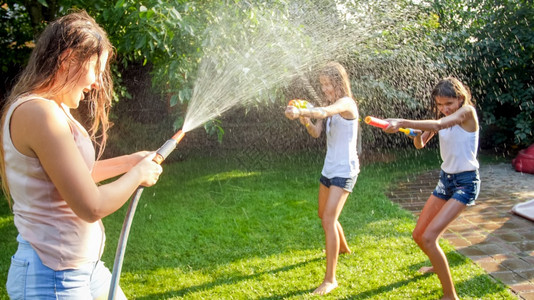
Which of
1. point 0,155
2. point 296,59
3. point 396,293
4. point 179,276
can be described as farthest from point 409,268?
point 0,155

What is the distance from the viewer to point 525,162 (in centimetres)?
724

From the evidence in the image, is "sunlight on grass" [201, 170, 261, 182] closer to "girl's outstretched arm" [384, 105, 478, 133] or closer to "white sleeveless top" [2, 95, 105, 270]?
"girl's outstretched arm" [384, 105, 478, 133]

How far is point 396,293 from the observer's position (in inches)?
129

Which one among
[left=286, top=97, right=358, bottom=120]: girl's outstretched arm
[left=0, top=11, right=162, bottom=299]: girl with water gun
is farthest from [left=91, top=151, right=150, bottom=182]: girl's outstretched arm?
[left=286, top=97, right=358, bottom=120]: girl's outstretched arm

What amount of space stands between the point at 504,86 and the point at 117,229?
698 centimetres

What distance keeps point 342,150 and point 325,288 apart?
1.01 meters

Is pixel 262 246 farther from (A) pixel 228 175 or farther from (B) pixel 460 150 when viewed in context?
(A) pixel 228 175

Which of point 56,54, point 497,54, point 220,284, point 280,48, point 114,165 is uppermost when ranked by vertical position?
point 497,54

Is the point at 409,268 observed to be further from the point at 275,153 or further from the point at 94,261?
the point at 275,153

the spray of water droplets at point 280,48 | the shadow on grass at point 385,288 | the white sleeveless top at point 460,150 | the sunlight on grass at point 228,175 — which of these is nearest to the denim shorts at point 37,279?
the spray of water droplets at point 280,48

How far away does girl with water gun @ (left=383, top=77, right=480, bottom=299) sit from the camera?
3051 millimetres

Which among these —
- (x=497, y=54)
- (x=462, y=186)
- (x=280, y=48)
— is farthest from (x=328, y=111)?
(x=497, y=54)

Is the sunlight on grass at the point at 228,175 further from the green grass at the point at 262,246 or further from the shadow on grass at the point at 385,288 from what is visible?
the shadow on grass at the point at 385,288

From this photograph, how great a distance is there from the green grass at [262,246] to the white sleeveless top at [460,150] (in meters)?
0.88
